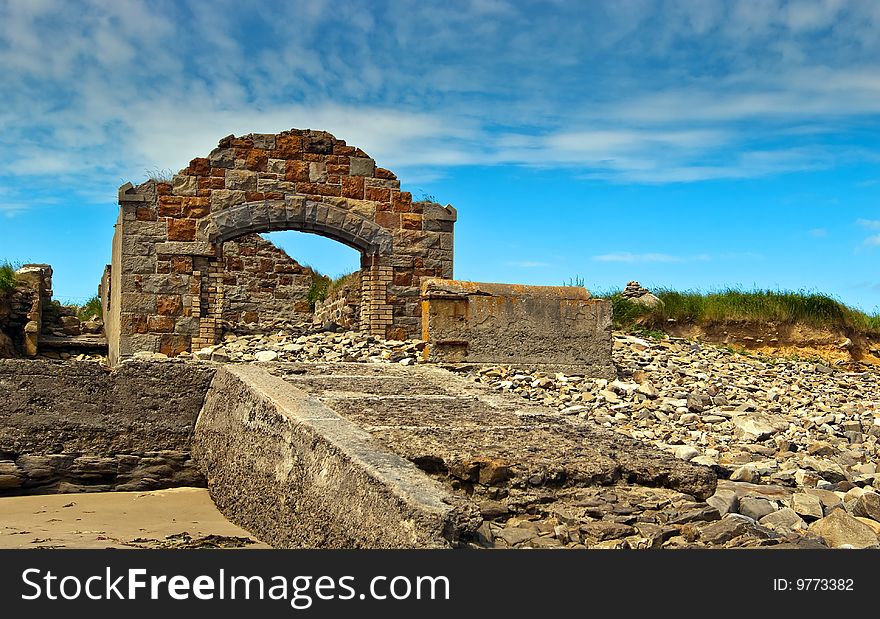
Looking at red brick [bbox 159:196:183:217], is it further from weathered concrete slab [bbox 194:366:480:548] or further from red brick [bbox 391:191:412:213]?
weathered concrete slab [bbox 194:366:480:548]

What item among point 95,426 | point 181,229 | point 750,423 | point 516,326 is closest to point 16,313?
point 181,229

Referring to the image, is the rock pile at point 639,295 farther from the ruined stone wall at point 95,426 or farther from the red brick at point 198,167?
the ruined stone wall at point 95,426

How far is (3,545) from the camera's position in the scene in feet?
17.9

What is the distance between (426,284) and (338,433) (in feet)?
15.8

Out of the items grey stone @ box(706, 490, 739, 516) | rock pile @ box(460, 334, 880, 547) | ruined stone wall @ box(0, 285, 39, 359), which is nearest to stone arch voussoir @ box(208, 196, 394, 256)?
rock pile @ box(460, 334, 880, 547)

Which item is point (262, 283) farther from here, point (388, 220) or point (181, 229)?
point (388, 220)

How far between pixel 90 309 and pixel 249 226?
30.1 feet

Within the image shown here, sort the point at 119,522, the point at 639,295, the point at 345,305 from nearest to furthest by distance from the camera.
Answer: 1. the point at 119,522
2. the point at 639,295
3. the point at 345,305

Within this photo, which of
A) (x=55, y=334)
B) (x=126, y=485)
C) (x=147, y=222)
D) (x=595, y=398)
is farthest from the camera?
(x=55, y=334)

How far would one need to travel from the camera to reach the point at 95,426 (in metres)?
7.35

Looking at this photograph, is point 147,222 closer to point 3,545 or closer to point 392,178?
point 392,178

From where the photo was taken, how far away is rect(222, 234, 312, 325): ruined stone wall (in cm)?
1947

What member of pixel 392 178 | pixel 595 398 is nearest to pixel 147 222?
pixel 392 178

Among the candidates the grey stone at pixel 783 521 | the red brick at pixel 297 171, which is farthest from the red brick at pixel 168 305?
the grey stone at pixel 783 521
